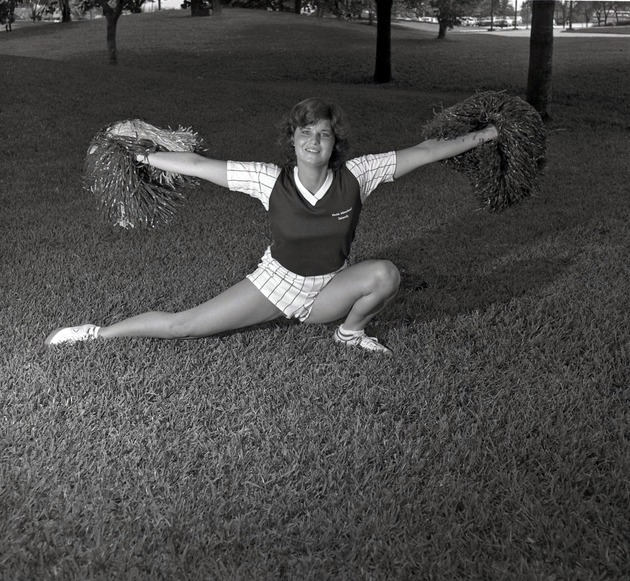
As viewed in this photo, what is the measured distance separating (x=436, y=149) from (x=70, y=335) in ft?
7.33

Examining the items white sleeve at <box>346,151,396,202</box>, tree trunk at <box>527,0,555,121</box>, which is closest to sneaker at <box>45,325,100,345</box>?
white sleeve at <box>346,151,396,202</box>

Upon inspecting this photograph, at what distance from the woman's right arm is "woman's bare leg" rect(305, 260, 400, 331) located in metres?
0.81

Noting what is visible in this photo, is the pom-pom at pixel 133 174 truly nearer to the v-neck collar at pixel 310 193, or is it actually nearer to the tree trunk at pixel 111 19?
the v-neck collar at pixel 310 193

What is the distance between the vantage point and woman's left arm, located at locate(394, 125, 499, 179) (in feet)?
14.9

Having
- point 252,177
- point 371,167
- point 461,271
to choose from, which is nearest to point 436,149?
point 371,167

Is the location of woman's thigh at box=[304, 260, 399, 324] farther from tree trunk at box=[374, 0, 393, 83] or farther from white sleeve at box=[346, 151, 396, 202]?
tree trunk at box=[374, 0, 393, 83]

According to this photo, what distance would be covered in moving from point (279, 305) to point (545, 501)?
1.85 metres

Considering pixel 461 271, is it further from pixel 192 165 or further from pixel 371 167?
pixel 192 165

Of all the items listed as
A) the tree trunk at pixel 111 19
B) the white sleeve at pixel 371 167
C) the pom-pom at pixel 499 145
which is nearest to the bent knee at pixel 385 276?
the white sleeve at pixel 371 167

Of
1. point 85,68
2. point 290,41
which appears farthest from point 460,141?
point 290,41

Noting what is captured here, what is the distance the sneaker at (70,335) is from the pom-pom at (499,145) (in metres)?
2.20

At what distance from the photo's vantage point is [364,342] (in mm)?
4648

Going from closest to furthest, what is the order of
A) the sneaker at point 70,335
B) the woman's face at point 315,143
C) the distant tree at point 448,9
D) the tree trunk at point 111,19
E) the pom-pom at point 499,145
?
the woman's face at point 315,143 → the sneaker at point 70,335 → the pom-pom at point 499,145 → the tree trunk at point 111,19 → the distant tree at point 448,9

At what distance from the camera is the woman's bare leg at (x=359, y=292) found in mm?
4465
